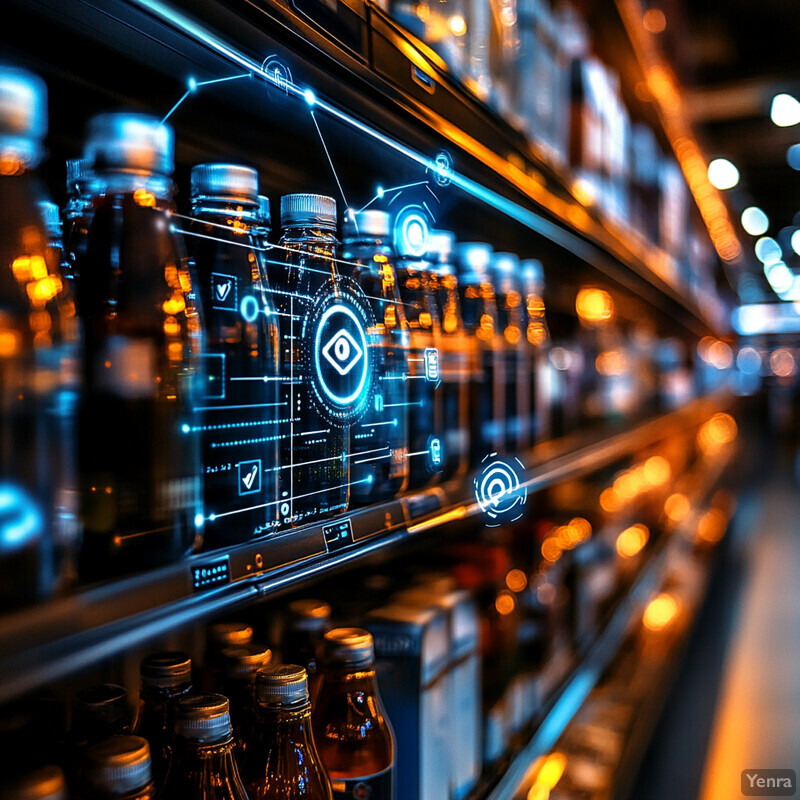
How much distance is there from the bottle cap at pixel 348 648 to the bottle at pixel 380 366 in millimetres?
143

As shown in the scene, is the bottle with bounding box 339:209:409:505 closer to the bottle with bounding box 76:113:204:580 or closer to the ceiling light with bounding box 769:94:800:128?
the bottle with bounding box 76:113:204:580

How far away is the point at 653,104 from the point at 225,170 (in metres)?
2.25

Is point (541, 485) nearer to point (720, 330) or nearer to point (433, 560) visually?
point (433, 560)

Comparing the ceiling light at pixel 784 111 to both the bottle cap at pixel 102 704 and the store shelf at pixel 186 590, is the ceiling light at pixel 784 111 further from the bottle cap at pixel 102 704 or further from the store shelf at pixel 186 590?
the bottle cap at pixel 102 704

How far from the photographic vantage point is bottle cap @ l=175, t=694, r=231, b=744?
622mm

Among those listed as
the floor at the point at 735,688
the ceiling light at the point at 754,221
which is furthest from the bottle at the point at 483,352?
the ceiling light at the point at 754,221

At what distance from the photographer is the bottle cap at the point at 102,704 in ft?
2.18

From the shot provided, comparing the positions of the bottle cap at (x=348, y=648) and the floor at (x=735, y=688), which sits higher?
the bottle cap at (x=348, y=648)

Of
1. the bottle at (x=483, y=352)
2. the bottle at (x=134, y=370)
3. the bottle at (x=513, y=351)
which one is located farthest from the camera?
the bottle at (x=513, y=351)

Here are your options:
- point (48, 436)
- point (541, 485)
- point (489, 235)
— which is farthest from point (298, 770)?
point (489, 235)

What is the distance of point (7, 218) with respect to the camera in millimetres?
445

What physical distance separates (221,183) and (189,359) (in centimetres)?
18

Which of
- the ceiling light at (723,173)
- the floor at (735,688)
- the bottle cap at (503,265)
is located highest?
the ceiling light at (723,173)

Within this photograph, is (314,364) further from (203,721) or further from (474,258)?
(474,258)
